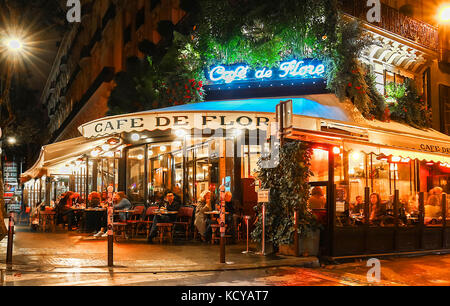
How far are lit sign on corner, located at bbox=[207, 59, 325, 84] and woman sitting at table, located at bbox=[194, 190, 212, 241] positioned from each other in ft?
14.3

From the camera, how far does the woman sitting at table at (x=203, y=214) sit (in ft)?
45.9

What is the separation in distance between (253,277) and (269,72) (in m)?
8.84

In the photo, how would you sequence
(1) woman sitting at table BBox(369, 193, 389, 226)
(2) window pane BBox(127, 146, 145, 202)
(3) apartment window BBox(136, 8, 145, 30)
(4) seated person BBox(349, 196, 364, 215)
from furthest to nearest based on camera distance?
(3) apartment window BBox(136, 8, 145, 30)
(2) window pane BBox(127, 146, 145, 202)
(4) seated person BBox(349, 196, 364, 215)
(1) woman sitting at table BBox(369, 193, 389, 226)

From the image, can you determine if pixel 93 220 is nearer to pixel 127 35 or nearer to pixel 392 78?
pixel 392 78

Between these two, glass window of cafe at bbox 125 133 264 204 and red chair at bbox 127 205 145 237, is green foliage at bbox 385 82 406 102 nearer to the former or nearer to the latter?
glass window of cafe at bbox 125 133 264 204

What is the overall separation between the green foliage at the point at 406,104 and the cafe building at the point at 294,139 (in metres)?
0.63

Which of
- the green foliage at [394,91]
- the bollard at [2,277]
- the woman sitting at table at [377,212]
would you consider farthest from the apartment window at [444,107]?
the bollard at [2,277]

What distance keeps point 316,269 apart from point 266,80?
306 inches

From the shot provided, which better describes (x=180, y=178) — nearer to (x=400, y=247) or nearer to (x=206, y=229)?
(x=206, y=229)

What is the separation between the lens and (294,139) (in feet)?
35.5

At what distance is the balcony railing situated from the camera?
16484 millimetres

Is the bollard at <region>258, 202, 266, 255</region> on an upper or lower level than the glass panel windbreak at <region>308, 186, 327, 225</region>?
lower

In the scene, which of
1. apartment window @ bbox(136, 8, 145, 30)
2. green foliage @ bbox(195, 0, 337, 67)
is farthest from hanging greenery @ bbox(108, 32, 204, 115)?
apartment window @ bbox(136, 8, 145, 30)
